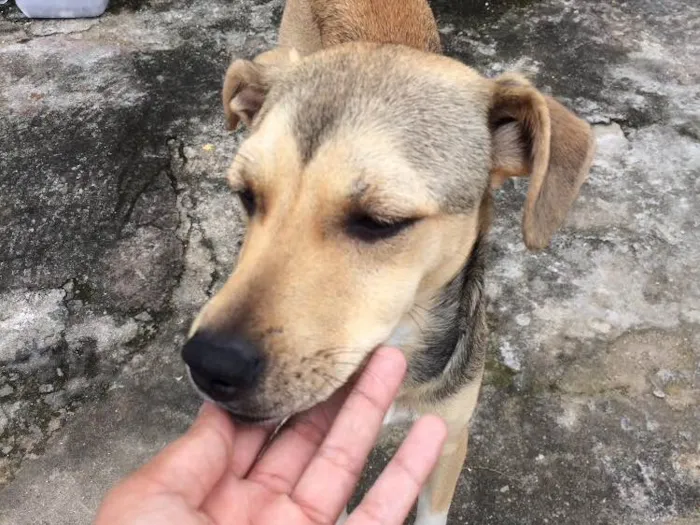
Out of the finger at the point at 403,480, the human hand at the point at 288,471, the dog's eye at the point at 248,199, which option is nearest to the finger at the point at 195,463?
the human hand at the point at 288,471

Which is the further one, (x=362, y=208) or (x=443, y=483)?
(x=443, y=483)

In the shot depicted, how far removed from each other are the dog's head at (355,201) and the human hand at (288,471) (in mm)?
177

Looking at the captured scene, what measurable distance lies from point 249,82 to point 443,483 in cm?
219

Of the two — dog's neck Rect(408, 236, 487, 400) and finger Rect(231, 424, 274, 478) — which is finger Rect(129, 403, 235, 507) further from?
dog's neck Rect(408, 236, 487, 400)

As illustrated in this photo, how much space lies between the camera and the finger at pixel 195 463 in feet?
7.09

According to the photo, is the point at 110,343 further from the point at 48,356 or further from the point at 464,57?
the point at 464,57

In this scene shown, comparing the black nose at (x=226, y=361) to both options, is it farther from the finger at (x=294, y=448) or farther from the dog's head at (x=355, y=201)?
the finger at (x=294, y=448)

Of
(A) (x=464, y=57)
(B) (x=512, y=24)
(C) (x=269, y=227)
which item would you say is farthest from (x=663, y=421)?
(B) (x=512, y=24)

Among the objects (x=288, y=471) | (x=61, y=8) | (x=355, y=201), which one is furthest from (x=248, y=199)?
(x=61, y=8)

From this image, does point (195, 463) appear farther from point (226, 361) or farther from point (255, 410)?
point (226, 361)

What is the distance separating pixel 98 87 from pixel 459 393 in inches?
185

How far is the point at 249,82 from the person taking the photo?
3.21 metres

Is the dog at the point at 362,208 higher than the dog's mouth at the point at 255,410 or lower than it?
higher

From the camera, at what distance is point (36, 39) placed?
22.4 ft
